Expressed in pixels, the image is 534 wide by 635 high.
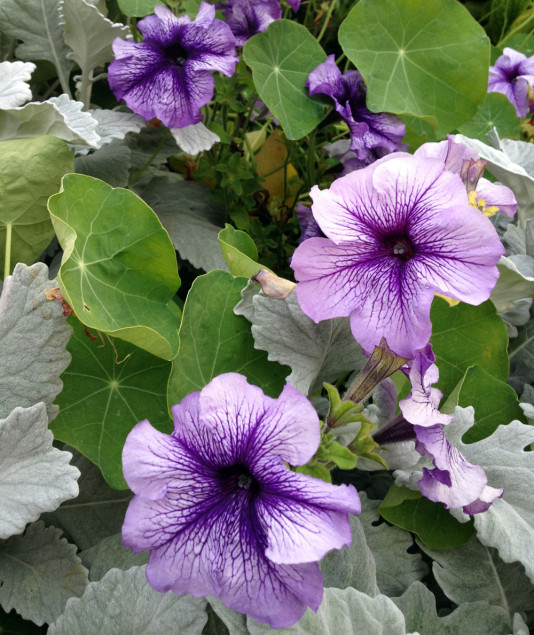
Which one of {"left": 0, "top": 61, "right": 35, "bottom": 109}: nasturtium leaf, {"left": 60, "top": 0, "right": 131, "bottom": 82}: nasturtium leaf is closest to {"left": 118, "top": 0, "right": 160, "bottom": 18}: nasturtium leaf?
{"left": 60, "top": 0, "right": 131, "bottom": 82}: nasturtium leaf

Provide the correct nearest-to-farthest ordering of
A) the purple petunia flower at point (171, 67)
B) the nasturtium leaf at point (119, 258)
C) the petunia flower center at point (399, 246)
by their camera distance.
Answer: the petunia flower center at point (399, 246) → the nasturtium leaf at point (119, 258) → the purple petunia flower at point (171, 67)

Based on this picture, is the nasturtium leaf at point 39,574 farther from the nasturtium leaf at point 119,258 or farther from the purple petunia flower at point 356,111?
the purple petunia flower at point 356,111

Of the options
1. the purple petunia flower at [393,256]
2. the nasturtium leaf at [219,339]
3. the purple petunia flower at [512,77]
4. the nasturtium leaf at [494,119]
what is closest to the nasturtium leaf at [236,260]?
the nasturtium leaf at [219,339]

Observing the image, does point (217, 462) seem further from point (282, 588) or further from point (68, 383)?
point (68, 383)

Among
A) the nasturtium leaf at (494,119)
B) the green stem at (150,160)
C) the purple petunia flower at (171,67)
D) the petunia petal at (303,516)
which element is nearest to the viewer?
the petunia petal at (303,516)

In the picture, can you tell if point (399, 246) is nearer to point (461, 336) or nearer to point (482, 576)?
point (461, 336)

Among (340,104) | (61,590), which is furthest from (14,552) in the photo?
(340,104)

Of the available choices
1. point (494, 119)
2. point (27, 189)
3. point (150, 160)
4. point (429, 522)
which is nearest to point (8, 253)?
point (27, 189)
